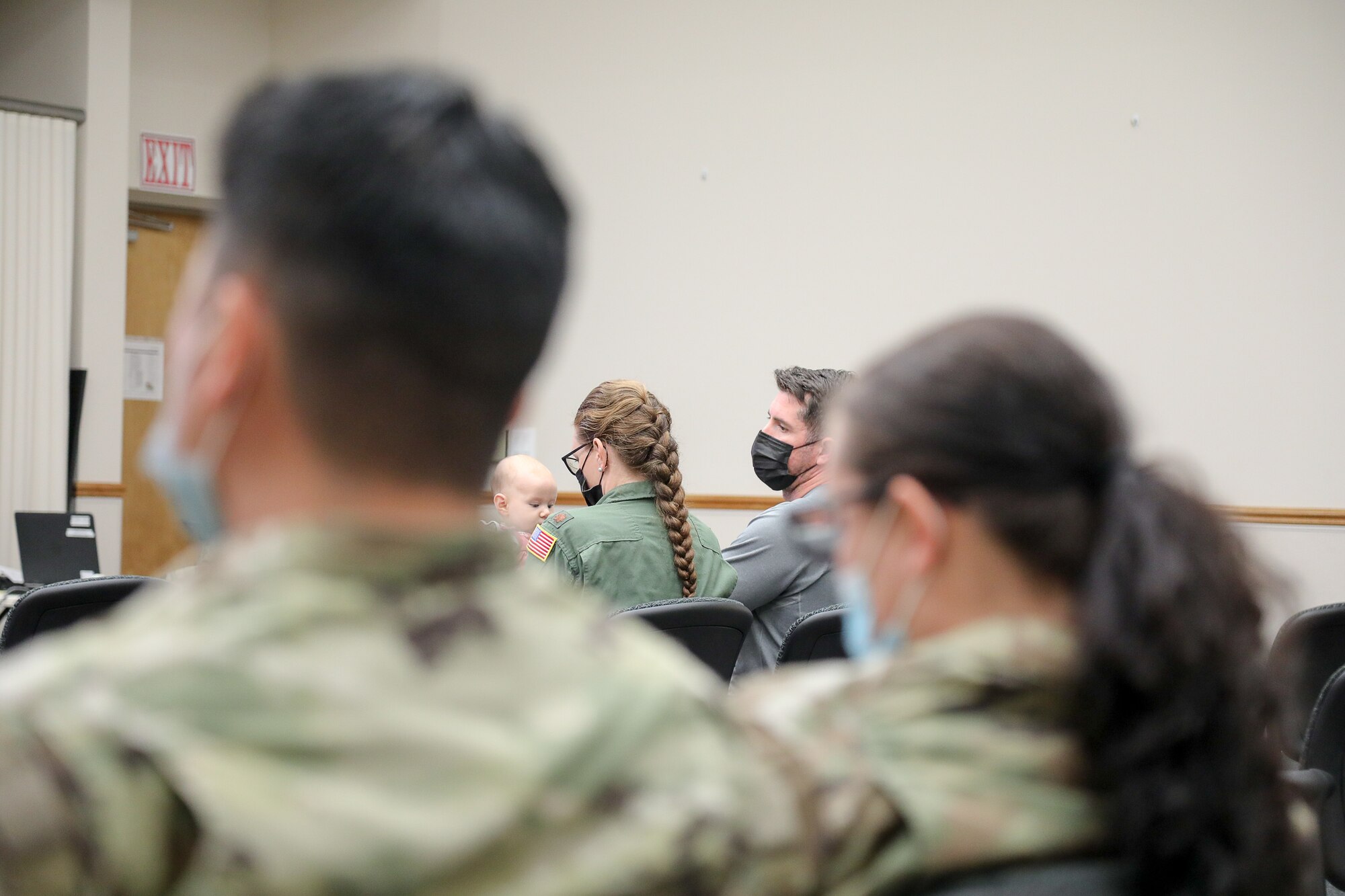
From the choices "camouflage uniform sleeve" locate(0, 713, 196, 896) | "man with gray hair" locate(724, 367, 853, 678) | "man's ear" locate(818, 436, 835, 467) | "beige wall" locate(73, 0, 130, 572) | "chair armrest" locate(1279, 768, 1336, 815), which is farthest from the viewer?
"beige wall" locate(73, 0, 130, 572)

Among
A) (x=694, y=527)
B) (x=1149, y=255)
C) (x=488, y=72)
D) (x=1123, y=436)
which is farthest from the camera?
(x=488, y=72)

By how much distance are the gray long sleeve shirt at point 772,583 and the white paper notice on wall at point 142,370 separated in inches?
207

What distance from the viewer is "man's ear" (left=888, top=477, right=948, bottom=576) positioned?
0.82 metres

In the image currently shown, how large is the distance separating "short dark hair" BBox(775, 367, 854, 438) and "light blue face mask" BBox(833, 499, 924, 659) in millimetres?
2427

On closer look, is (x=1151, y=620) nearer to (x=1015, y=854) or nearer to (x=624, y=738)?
(x=1015, y=854)

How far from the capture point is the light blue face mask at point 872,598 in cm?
85

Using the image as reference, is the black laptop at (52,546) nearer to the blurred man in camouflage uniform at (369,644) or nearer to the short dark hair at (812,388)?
the short dark hair at (812,388)

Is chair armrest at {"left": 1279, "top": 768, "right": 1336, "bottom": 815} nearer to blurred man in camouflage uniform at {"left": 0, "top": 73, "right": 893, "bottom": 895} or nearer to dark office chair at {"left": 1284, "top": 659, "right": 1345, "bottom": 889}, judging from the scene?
dark office chair at {"left": 1284, "top": 659, "right": 1345, "bottom": 889}

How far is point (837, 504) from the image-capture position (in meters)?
0.88

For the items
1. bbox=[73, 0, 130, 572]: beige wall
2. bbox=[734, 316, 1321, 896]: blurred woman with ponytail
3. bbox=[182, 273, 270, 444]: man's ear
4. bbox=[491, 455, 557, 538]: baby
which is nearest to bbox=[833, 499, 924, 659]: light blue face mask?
bbox=[734, 316, 1321, 896]: blurred woman with ponytail

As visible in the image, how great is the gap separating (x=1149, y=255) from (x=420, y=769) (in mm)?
5802

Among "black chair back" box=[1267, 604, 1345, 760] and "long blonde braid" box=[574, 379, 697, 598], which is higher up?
"long blonde braid" box=[574, 379, 697, 598]

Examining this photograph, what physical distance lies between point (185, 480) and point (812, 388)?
9.10ft

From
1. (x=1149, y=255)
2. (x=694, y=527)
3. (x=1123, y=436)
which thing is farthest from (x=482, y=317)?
(x=1149, y=255)
